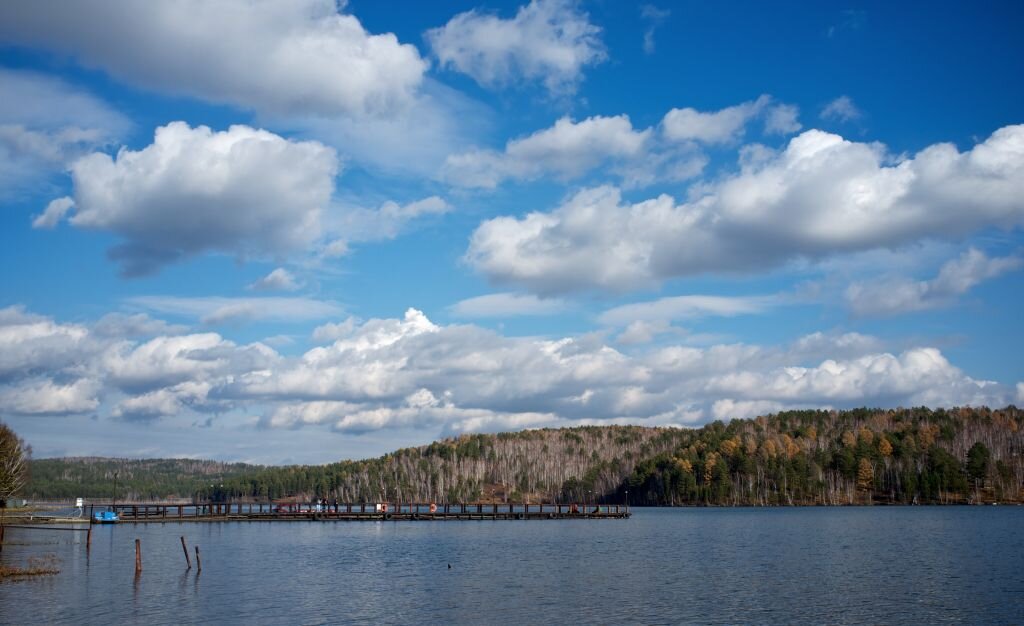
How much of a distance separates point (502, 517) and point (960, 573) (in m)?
95.8

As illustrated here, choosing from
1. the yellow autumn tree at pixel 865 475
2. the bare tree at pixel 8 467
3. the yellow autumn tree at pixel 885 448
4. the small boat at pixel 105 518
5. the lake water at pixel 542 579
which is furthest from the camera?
the yellow autumn tree at pixel 885 448

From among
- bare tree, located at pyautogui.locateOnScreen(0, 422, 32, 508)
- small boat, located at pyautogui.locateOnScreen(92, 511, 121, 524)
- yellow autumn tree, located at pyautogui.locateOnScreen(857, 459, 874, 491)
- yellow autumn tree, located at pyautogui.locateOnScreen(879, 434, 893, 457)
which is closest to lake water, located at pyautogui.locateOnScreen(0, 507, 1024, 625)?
bare tree, located at pyautogui.locateOnScreen(0, 422, 32, 508)

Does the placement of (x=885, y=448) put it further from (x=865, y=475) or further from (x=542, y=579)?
(x=542, y=579)

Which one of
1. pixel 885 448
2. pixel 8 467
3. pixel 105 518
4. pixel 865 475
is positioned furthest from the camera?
pixel 885 448

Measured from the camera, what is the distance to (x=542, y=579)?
56656 millimetres

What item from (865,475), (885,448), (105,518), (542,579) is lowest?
(865,475)

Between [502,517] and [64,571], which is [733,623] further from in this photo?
[502,517]

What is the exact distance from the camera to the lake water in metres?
42.9

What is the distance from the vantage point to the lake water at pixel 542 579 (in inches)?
1689

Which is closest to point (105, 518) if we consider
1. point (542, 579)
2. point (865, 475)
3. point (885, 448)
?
point (542, 579)

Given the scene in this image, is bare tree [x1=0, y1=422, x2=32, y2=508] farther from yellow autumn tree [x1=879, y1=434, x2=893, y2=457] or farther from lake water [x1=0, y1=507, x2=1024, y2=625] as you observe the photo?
yellow autumn tree [x1=879, y1=434, x2=893, y2=457]

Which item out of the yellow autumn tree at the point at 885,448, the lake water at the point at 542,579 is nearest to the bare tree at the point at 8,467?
the lake water at the point at 542,579

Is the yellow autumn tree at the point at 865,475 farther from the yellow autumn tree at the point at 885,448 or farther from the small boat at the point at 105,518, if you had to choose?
the small boat at the point at 105,518

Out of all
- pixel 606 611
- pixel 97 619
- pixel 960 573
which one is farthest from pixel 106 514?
pixel 960 573
